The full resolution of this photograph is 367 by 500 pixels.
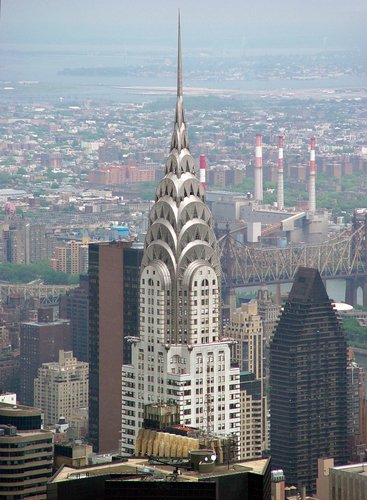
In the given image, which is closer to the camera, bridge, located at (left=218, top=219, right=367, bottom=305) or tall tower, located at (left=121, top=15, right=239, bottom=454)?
tall tower, located at (left=121, top=15, right=239, bottom=454)

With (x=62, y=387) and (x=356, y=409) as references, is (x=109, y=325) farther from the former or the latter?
(x=356, y=409)

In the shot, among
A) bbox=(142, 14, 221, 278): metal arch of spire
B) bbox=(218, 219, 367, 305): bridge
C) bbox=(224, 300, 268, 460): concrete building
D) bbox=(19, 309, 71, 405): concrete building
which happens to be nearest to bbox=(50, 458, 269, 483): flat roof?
bbox=(142, 14, 221, 278): metal arch of spire

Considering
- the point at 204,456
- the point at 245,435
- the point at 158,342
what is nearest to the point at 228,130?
the point at 245,435

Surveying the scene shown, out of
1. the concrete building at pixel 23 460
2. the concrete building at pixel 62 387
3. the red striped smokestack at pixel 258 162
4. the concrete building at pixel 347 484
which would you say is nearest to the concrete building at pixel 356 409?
the concrete building at pixel 62 387

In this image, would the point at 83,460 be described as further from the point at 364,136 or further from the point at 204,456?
the point at 364,136

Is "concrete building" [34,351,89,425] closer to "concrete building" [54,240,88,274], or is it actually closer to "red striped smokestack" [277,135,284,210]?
"concrete building" [54,240,88,274]
